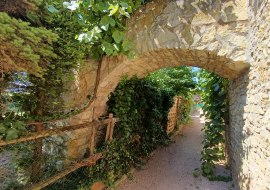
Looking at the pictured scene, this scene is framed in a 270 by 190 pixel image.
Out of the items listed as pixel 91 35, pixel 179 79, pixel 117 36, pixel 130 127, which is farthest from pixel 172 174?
pixel 179 79

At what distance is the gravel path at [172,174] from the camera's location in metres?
3.60

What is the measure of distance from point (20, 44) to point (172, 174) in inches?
144

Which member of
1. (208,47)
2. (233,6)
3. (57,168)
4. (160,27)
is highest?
(233,6)

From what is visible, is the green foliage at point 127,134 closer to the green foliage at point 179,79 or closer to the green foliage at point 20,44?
the green foliage at point 20,44

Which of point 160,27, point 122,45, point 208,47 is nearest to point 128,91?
point 122,45

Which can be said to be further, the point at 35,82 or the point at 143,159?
the point at 143,159

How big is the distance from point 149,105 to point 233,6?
2.98 m

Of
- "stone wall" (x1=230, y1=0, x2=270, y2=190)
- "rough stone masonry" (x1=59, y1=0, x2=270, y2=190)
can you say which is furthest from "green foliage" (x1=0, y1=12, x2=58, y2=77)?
"stone wall" (x1=230, y1=0, x2=270, y2=190)

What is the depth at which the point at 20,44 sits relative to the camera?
1.48 metres

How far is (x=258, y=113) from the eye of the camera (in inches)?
77.5

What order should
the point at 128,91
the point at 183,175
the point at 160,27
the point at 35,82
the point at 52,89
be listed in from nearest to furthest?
the point at 35,82, the point at 52,89, the point at 160,27, the point at 128,91, the point at 183,175

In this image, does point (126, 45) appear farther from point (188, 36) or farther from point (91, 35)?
point (188, 36)

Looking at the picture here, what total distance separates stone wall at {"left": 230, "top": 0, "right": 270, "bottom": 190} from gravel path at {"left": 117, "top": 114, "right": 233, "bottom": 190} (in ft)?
4.04

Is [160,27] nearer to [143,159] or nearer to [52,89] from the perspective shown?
[52,89]
